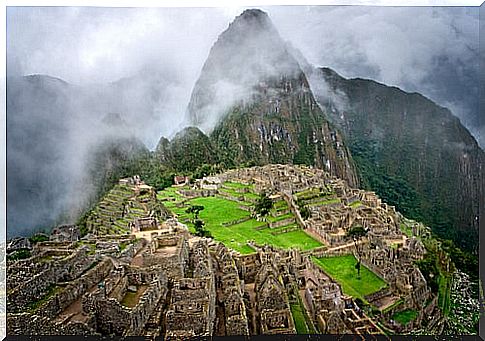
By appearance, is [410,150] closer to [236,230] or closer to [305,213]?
[305,213]

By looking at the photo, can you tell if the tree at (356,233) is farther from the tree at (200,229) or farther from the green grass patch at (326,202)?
the tree at (200,229)

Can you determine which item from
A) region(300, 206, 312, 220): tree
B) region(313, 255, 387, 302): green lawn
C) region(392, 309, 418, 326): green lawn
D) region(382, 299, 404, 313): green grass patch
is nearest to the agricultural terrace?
region(300, 206, 312, 220): tree

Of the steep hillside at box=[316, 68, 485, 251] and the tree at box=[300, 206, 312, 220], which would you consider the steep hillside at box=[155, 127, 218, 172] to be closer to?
the tree at box=[300, 206, 312, 220]

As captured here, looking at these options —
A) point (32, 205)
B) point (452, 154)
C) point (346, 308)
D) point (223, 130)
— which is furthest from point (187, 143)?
point (452, 154)

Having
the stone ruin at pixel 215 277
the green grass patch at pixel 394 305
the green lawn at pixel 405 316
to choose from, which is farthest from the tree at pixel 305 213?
the green lawn at pixel 405 316

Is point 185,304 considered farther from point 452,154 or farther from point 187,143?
point 452,154

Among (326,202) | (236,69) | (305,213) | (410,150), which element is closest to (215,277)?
(305,213)
